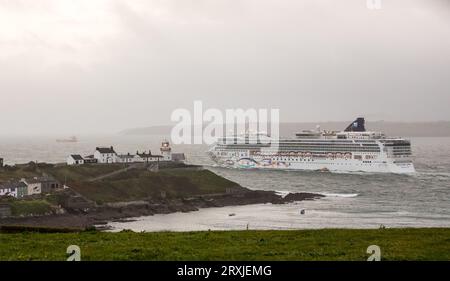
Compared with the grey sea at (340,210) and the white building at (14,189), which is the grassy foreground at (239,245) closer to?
the grey sea at (340,210)

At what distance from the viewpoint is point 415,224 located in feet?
94.8

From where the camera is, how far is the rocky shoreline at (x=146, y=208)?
3256 cm

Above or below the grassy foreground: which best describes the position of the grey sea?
below

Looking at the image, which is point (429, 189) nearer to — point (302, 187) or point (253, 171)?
point (302, 187)

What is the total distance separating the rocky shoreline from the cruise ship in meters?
25.0

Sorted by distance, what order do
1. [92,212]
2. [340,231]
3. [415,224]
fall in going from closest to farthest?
[340,231] → [415,224] → [92,212]

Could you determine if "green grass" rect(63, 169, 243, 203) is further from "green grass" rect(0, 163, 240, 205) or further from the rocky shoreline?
the rocky shoreline

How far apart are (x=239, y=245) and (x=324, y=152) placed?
6364 centimetres

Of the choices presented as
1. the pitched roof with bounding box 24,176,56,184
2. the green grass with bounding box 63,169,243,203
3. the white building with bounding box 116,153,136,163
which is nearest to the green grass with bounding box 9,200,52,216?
the pitched roof with bounding box 24,176,56,184

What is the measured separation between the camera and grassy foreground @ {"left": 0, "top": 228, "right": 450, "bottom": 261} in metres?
7.66

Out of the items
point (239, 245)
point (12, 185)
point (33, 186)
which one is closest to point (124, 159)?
point (33, 186)

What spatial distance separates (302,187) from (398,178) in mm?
13826
